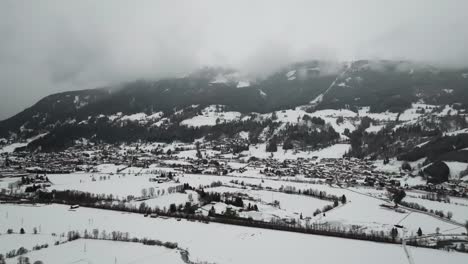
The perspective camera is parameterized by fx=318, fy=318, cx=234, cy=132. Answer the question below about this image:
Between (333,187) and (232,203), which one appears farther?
(333,187)

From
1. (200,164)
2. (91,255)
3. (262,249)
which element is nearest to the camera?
(91,255)

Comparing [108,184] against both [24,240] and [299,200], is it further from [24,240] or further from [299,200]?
[299,200]

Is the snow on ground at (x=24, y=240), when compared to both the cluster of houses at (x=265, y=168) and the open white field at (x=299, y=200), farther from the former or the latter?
the cluster of houses at (x=265, y=168)

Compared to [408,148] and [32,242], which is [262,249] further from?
[408,148]

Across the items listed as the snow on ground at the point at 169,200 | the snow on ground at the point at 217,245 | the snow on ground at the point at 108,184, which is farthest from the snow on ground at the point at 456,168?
the snow on ground at the point at 108,184

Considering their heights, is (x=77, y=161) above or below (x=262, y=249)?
above

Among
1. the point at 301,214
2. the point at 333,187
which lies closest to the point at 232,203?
the point at 301,214

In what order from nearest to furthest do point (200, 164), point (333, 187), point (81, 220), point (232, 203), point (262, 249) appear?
point (262, 249) < point (81, 220) < point (232, 203) < point (333, 187) < point (200, 164)
